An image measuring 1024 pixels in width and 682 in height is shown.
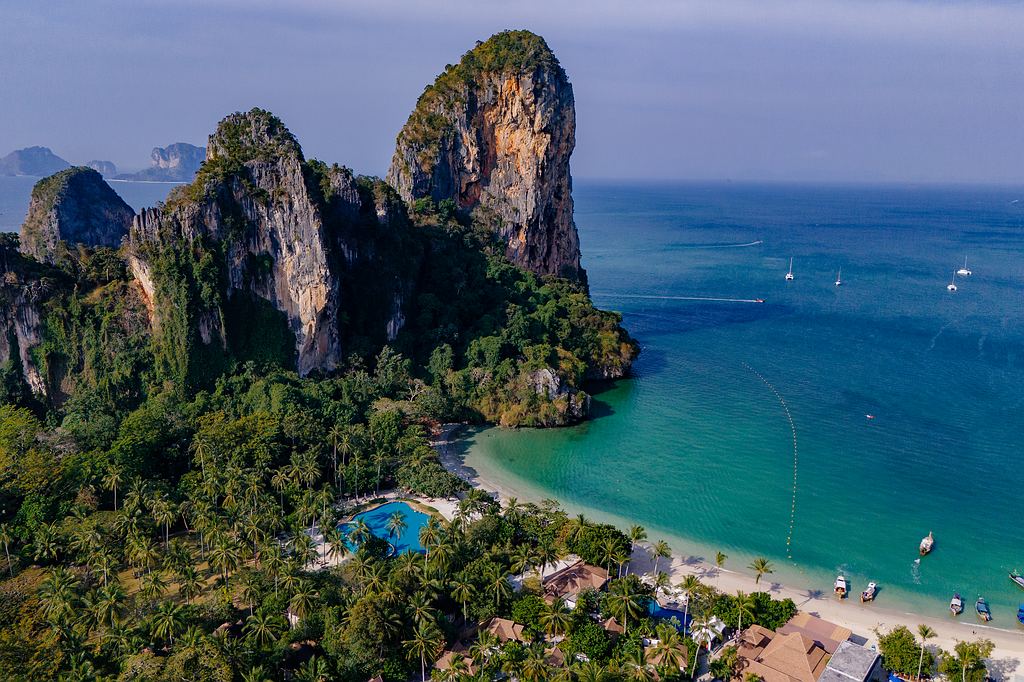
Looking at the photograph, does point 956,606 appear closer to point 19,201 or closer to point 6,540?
point 6,540

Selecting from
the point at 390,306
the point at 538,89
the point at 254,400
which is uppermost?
the point at 538,89

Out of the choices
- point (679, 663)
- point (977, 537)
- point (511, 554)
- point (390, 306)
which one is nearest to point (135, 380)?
point (390, 306)

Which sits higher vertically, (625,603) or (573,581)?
(625,603)

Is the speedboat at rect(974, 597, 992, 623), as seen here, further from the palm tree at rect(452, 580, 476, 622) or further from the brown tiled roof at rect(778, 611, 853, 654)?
the palm tree at rect(452, 580, 476, 622)

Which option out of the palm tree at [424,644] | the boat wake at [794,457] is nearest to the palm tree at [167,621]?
the palm tree at [424,644]

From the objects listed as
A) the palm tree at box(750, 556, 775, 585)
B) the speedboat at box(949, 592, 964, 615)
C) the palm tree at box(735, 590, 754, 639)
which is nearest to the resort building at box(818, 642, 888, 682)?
the palm tree at box(735, 590, 754, 639)

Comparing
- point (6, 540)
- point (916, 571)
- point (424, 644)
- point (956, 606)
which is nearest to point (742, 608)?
point (956, 606)

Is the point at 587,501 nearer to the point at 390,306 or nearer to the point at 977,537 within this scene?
the point at 977,537
